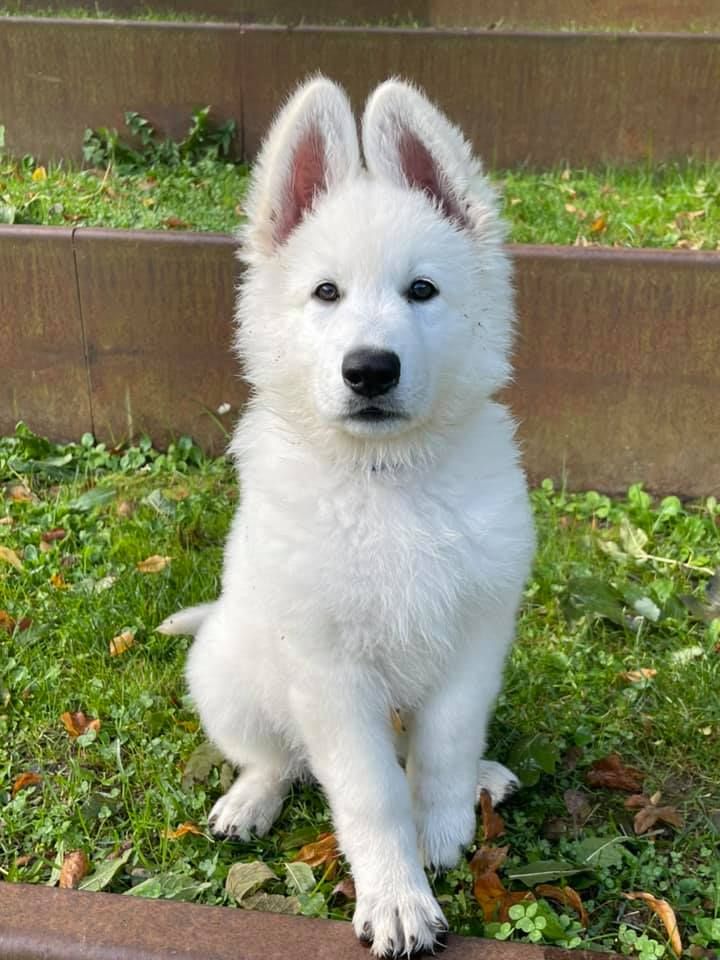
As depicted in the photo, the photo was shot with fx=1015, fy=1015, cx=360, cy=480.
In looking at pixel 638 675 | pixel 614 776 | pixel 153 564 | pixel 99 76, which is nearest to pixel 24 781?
pixel 153 564

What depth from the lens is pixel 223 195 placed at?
5711 millimetres

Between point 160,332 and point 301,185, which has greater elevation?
point 301,185

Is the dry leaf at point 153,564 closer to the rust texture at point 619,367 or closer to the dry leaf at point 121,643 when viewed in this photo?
the dry leaf at point 121,643

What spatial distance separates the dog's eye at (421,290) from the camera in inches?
86.5

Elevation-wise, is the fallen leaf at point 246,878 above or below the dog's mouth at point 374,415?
below

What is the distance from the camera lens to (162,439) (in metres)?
4.68

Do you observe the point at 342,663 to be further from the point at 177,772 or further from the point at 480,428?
the point at 177,772

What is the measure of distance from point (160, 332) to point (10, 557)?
1.23 meters

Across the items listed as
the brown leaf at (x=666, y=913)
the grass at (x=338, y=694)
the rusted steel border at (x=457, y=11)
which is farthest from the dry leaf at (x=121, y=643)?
the rusted steel border at (x=457, y=11)

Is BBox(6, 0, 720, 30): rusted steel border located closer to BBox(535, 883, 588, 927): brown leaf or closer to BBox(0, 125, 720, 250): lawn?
BBox(0, 125, 720, 250): lawn

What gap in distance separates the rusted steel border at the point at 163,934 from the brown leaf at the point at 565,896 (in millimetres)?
387

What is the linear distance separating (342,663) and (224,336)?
2.57 m

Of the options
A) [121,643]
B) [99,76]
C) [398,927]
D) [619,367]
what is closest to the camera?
[398,927]

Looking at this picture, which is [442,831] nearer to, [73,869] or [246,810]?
[246,810]
